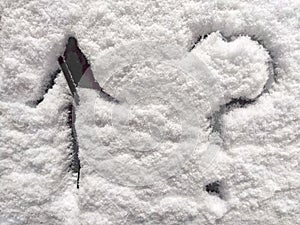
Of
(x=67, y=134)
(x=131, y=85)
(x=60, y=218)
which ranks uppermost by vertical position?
(x=131, y=85)

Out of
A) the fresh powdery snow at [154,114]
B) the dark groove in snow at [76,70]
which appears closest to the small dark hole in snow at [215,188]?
the fresh powdery snow at [154,114]

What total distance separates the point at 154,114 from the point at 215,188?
0.20m

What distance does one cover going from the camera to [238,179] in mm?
995

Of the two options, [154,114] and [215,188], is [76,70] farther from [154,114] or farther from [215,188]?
[215,188]

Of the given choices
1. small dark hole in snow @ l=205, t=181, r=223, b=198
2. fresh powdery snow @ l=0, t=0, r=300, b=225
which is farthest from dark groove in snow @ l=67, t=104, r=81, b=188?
small dark hole in snow @ l=205, t=181, r=223, b=198

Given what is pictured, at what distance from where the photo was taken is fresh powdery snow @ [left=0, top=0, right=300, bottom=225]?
946 millimetres

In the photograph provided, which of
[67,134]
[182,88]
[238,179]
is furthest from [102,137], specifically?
[238,179]

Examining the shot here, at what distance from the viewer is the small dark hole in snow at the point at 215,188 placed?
1001mm

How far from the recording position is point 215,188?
1.01 m

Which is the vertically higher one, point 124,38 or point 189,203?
point 124,38

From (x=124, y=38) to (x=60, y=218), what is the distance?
382mm

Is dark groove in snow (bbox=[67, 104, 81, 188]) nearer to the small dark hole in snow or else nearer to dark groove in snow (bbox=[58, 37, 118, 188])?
dark groove in snow (bbox=[58, 37, 118, 188])

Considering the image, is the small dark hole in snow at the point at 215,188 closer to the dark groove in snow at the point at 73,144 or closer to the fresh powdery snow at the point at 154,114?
the fresh powdery snow at the point at 154,114

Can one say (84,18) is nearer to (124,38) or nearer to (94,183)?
(124,38)
